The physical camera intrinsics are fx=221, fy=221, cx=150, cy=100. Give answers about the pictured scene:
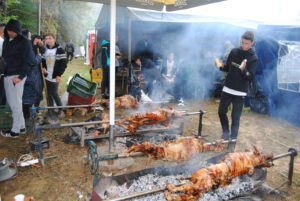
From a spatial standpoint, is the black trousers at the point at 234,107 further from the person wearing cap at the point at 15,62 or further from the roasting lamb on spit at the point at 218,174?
the person wearing cap at the point at 15,62

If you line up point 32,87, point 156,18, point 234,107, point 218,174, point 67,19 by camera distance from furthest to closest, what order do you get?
point 67,19, point 156,18, point 32,87, point 234,107, point 218,174

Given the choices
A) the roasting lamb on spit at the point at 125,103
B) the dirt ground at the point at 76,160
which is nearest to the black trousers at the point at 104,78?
the dirt ground at the point at 76,160

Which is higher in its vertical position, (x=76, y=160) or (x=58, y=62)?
(x=58, y=62)

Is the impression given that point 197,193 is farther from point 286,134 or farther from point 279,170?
point 286,134

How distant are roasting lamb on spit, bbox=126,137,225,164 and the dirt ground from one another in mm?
1064

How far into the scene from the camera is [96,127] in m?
5.38

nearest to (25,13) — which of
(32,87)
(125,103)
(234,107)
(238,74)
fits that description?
(32,87)

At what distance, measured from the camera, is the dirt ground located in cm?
349

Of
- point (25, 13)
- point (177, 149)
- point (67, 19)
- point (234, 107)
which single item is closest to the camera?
point (177, 149)

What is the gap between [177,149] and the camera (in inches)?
137

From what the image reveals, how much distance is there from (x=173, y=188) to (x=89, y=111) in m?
5.42

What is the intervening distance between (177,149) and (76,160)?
2.13m

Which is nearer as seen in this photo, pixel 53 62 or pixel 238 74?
pixel 238 74

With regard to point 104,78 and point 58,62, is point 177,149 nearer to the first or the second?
point 58,62
